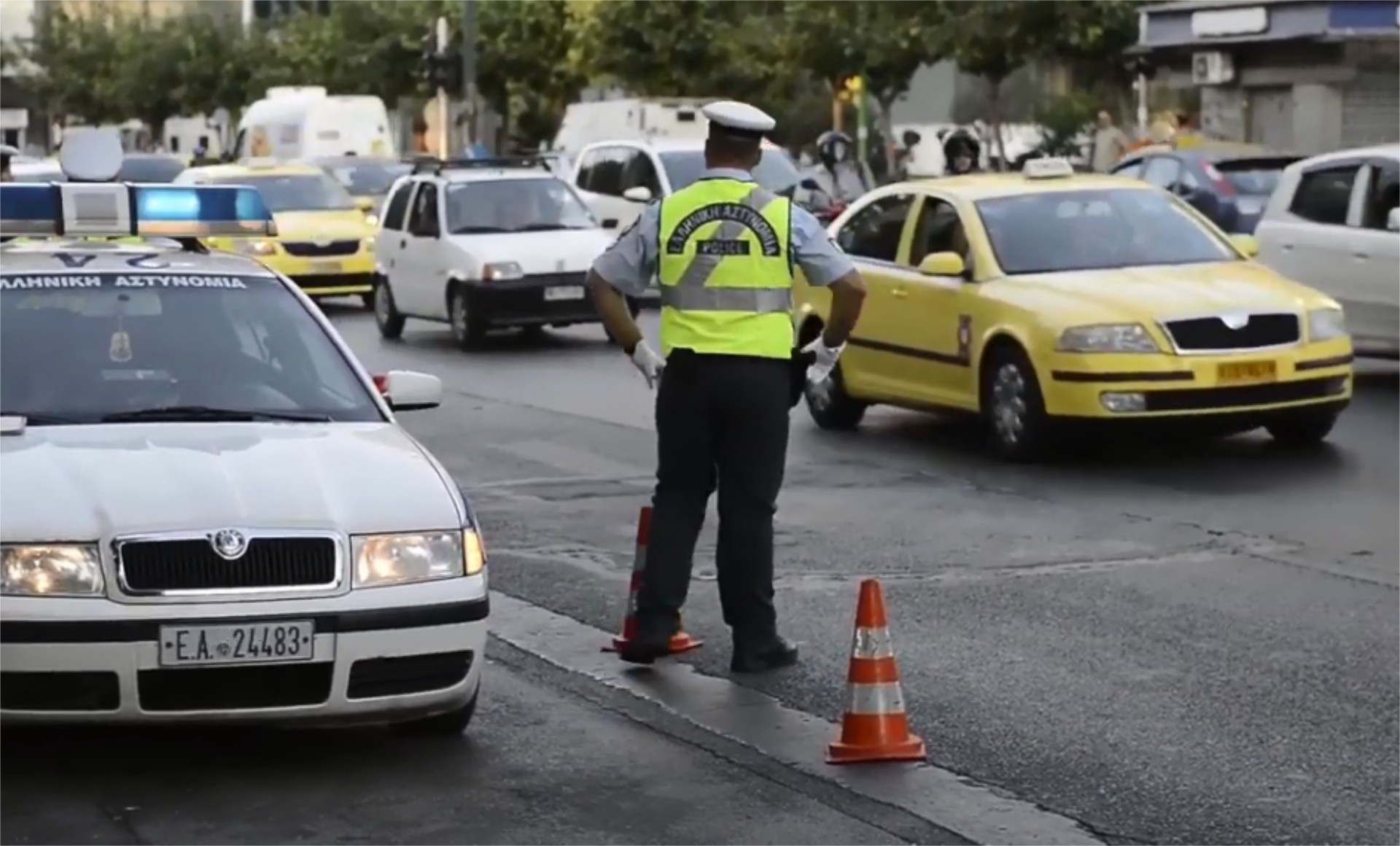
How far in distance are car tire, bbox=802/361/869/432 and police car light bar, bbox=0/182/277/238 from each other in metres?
7.06

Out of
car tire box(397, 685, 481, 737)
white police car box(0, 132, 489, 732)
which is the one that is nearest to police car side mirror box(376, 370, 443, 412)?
white police car box(0, 132, 489, 732)

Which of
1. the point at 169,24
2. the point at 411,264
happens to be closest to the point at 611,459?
the point at 411,264

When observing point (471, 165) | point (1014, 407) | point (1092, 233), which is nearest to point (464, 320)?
point (471, 165)

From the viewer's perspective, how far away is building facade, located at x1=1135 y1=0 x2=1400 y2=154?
1534 inches

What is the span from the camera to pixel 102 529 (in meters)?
6.59

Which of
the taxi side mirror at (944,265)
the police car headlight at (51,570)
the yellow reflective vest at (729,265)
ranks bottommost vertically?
the taxi side mirror at (944,265)

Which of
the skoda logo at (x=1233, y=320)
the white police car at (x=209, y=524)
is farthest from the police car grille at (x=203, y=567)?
the skoda logo at (x=1233, y=320)

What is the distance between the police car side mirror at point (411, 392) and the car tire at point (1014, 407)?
5879 millimetres

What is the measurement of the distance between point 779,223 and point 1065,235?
6.87 metres

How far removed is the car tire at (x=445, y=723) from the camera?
731cm

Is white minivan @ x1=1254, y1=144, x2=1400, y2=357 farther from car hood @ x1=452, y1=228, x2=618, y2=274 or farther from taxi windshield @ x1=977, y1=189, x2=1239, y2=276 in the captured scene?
car hood @ x1=452, y1=228, x2=618, y2=274

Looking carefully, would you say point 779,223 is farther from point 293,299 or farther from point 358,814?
point 358,814

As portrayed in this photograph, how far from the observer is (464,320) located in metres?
23.1

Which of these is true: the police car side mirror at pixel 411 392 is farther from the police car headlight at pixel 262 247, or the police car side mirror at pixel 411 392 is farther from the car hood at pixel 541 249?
the police car headlight at pixel 262 247
